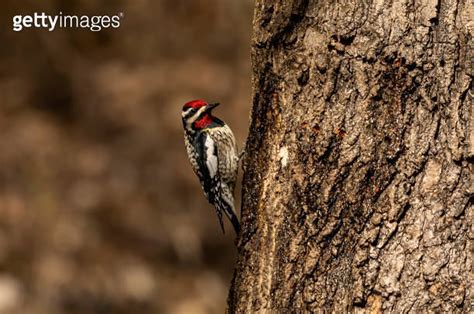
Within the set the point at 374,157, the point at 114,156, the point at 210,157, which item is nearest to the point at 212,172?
the point at 210,157

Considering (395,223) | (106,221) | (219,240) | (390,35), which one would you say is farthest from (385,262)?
(106,221)

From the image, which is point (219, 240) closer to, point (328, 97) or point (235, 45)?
point (235, 45)

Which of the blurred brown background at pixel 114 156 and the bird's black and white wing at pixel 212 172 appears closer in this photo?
the bird's black and white wing at pixel 212 172

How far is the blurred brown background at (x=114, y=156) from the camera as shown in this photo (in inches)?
304

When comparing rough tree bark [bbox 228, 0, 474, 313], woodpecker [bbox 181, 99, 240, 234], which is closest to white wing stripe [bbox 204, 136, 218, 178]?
woodpecker [bbox 181, 99, 240, 234]

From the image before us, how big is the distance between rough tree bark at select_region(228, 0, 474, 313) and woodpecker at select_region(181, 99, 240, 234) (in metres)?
1.71

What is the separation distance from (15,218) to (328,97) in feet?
18.2

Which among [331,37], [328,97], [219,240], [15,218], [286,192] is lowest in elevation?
[286,192]

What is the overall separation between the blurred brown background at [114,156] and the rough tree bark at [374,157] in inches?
179

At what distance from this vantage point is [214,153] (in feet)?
16.5

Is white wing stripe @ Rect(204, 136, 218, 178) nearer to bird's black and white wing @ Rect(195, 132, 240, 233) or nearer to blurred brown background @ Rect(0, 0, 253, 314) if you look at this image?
bird's black and white wing @ Rect(195, 132, 240, 233)

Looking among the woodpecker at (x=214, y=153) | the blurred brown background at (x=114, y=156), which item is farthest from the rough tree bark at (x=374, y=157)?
the blurred brown background at (x=114, y=156)

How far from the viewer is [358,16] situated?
3096 mm

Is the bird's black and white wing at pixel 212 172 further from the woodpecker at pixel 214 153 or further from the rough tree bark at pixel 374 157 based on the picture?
the rough tree bark at pixel 374 157
